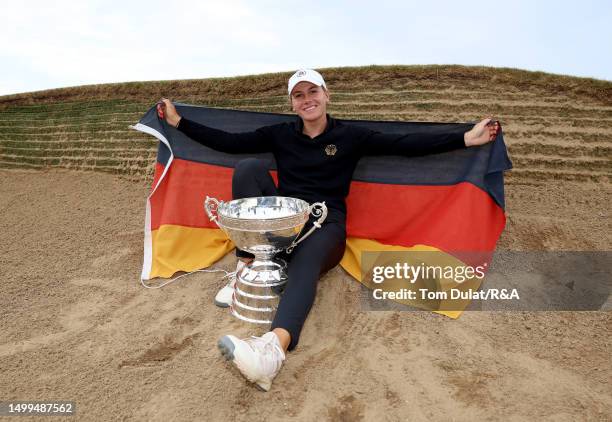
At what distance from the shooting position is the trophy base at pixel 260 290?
2.14m

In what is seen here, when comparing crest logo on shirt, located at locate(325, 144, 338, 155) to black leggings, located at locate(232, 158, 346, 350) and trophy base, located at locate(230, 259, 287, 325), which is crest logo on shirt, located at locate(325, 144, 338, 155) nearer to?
black leggings, located at locate(232, 158, 346, 350)

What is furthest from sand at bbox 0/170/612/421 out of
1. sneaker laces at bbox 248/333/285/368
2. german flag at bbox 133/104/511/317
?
german flag at bbox 133/104/511/317

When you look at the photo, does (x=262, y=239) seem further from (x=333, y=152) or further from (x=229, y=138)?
(x=229, y=138)

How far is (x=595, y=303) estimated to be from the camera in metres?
2.41

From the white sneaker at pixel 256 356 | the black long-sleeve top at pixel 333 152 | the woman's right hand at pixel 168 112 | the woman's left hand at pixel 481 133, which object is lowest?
the white sneaker at pixel 256 356

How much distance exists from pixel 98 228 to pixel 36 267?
80 centimetres

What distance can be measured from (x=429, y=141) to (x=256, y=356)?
1.52 m

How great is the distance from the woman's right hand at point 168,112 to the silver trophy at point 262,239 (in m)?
0.83

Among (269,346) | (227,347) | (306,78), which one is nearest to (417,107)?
(306,78)

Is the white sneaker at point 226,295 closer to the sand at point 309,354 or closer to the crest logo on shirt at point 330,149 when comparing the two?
the sand at point 309,354

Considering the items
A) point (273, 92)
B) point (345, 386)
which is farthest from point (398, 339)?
point (273, 92)

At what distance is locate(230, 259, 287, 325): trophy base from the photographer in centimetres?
214

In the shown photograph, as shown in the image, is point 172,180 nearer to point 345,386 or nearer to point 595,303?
point 345,386

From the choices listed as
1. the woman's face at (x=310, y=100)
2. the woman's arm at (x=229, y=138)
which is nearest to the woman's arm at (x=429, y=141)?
the woman's face at (x=310, y=100)
